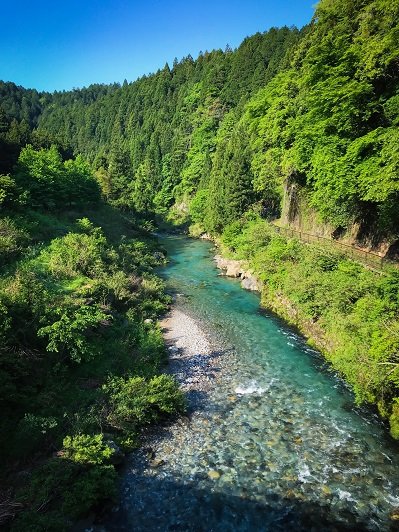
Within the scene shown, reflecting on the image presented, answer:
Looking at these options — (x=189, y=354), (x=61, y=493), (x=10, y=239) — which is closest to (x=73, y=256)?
(x=10, y=239)

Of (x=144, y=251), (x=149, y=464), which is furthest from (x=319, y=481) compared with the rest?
(x=144, y=251)

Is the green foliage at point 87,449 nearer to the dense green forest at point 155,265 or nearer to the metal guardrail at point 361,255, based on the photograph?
the dense green forest at point 155,265

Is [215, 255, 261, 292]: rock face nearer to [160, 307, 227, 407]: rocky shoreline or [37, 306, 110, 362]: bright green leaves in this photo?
[160, 307, 227, 407]: rocky shoreline

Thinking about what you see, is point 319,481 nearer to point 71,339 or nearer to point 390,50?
point 71,339

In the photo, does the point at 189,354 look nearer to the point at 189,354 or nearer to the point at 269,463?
the point at 189,354

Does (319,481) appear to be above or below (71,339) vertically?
below

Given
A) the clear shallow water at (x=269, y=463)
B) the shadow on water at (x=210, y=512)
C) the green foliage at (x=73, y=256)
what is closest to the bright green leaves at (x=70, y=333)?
the clear shallow water at (x=269, y=463)
